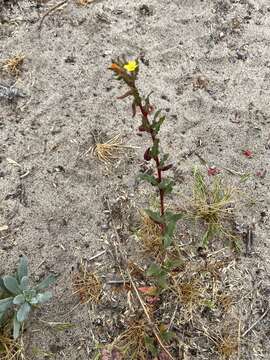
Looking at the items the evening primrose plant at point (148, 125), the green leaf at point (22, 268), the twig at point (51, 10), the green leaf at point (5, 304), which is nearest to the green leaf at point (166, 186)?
the evening primrose plant at point (148, 125)

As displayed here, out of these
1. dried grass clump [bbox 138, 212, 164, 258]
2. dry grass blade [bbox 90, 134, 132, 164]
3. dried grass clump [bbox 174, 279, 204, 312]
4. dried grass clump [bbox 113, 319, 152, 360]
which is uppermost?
dry grass blade [bbox 90, 134, 132, 164]

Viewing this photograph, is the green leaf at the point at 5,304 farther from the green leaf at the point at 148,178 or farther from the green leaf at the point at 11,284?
the green leaf at the point at 148,178

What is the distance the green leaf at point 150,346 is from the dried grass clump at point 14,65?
6.48 ft

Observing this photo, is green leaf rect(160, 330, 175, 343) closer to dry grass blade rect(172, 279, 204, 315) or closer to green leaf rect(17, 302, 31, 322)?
dry grass blade rect(172, 279, 204, 315)

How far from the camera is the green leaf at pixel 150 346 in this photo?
90.3 inches

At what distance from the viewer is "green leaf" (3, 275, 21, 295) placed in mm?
2338

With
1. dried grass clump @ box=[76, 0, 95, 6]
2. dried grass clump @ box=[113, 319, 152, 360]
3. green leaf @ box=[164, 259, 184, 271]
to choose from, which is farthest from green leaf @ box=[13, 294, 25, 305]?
dried grass clump @ box=[76, 0, 95, 6]

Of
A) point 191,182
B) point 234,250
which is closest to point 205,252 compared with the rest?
point 234,250

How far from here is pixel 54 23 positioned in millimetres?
3635

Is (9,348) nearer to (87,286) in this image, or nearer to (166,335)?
(87,286)

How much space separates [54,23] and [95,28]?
31 cm

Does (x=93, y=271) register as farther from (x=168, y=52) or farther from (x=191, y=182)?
(x=168, y=52)

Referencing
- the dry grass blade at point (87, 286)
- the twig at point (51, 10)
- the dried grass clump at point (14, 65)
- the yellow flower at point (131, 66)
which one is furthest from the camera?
the twig at point (51, 10)

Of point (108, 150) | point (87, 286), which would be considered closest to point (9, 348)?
point (87, 286)
